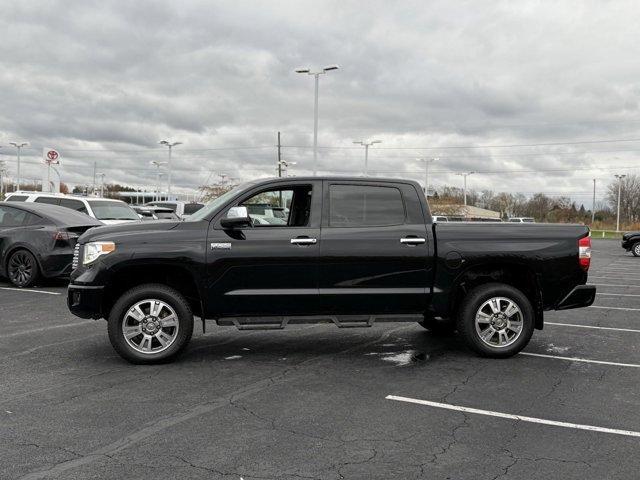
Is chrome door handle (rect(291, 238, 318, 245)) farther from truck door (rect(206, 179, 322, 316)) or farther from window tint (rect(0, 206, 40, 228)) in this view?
window tint (rect(0, 206, 40, 228))

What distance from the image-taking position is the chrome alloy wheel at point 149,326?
6016mm

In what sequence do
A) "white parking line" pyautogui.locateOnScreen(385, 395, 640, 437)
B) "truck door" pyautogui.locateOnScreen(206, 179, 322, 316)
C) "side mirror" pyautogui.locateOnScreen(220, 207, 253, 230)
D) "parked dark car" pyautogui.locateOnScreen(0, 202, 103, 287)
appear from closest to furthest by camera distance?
"white parking line" pyautogui.locateOnScreen(385, 395, 640, 437)
"side mirror" pyautogui.locateOnScreen(220, 207, 253, 230)
"truck door" pyautogui.locateOnScreen(206, 179, 322, 316)
"parked dark car" pyautogui.locateOnScreen(0, 202, 103, 287)

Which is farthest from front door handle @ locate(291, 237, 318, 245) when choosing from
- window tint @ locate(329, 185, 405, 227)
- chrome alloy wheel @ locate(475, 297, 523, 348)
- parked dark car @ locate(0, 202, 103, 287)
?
parked dark car @ locate(0, 202, 103, 287)

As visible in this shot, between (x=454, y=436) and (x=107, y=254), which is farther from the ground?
(x=107, y=254)

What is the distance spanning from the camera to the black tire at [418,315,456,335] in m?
7.79

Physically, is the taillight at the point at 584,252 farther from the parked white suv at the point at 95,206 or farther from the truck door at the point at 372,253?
the parked white suv at the point at 95,206

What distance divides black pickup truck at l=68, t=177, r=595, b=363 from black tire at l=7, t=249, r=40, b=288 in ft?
19.5

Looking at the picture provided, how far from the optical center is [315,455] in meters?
3.88

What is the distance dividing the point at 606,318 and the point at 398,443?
253 inches

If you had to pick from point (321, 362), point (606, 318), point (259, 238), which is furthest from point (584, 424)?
point (606, 318)

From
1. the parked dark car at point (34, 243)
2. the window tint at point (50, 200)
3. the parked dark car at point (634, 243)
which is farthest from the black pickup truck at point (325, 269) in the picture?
the parked dark car at point (634, 243)

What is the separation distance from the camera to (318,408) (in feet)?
15.8

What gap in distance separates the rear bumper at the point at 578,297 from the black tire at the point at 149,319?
3.95m

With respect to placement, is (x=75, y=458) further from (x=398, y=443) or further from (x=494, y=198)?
(x=494, y=198)
